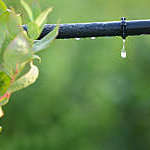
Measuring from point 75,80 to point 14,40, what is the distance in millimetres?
3736

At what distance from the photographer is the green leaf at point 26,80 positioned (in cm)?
39

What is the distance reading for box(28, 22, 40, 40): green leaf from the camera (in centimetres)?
41

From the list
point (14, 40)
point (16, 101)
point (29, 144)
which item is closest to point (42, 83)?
point (16, 101)

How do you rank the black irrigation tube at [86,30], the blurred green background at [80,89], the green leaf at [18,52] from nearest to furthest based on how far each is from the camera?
the green leaf at [18,52] < the black irrigation tube at [86,30] < the blurred green background at [80,89]

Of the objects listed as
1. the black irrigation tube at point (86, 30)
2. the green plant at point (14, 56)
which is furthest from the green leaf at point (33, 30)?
the black irrigation tube at point (86, 30)

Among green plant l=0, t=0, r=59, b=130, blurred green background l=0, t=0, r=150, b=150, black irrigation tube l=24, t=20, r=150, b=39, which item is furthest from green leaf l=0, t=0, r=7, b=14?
blurred green background l=0, t=0, r=150, b=150

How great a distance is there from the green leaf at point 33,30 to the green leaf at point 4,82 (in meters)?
0.05

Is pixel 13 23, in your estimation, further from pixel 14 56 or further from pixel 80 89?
pixel 80 89

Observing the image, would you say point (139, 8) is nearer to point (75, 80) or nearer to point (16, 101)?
point (75, 80)

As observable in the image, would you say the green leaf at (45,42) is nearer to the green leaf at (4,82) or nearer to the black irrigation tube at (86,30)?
the green leaf at (4,82)

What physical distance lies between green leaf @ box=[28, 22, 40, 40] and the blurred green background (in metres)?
3.53

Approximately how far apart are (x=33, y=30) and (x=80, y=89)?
3707 mm

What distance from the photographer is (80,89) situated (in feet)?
13.5

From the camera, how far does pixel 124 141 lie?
443cm
